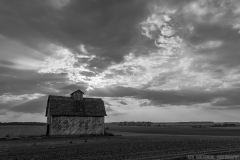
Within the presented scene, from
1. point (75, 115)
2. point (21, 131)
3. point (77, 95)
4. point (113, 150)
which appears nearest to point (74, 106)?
point (75, 115)

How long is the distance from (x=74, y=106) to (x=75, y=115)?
2280 mm

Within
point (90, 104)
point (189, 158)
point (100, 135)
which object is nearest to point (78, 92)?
point (90, 104)

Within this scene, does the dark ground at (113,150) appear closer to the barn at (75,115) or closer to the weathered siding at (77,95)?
the barn at (75,115)

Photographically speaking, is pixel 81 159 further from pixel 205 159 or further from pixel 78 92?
pixel 78 92

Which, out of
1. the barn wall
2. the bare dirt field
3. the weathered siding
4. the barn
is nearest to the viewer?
the barn wall

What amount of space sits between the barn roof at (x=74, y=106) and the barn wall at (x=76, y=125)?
987 millimetres

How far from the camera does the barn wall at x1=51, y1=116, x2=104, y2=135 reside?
1555 inches

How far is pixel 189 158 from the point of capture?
14930 mm

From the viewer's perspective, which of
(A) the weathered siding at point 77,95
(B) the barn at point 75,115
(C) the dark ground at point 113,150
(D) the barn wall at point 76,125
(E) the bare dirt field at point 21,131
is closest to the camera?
(C) the dark ground at point 113,150

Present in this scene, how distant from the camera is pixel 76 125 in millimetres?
41062

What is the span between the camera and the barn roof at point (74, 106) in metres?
40.5

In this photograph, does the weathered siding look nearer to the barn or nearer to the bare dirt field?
the barn

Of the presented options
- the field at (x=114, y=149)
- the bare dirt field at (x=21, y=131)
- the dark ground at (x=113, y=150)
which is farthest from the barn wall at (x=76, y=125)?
the dark ground at (x=113, y=150)

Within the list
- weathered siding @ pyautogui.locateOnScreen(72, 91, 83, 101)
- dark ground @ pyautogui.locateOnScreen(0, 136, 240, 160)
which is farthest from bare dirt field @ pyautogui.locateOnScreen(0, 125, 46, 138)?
dark ground @ pyautogui.locateOnScreen(0, 136, 240, 160)
